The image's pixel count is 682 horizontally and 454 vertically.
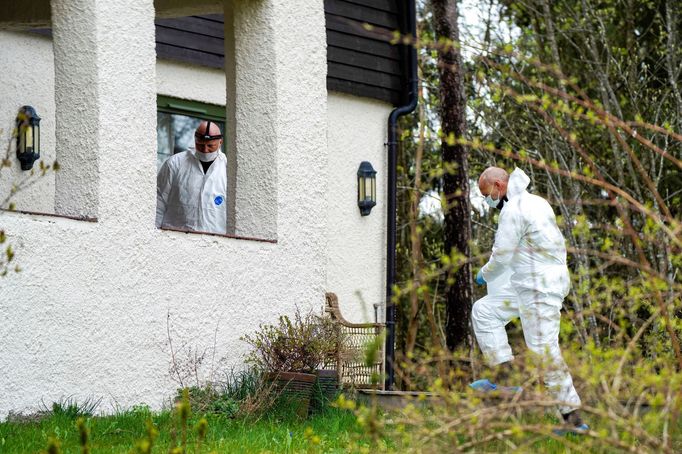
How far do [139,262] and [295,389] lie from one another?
4.46 ft

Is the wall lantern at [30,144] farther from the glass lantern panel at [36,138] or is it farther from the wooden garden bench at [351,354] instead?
the wooden garden bench at [351,354]

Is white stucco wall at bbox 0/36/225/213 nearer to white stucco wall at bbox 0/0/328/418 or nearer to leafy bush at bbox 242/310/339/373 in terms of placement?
white stucco wall at bbox 0/0/328/418

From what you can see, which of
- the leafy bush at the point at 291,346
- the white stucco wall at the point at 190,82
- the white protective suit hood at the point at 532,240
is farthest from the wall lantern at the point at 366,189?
the white protective suit hood at the point at 532,240

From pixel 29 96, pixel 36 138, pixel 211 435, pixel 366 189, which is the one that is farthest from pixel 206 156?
pixel 211 435

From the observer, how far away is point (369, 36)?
1221cm


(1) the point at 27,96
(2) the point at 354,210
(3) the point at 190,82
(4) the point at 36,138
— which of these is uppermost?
(3) the point at 190,82

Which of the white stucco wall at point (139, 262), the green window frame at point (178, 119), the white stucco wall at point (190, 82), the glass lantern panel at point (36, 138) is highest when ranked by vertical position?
the white stucco wall at point (190, 82)

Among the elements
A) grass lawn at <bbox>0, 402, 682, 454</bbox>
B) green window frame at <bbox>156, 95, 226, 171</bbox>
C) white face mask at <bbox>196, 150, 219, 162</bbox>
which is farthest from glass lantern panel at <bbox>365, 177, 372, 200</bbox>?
grass lawn at <bbox>0, 402, 682, 454</bbox>

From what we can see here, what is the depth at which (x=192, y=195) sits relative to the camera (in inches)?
364

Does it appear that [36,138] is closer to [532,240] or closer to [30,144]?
[30,144]

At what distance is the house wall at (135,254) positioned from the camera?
→ 688 cm

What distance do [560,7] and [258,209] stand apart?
899cm

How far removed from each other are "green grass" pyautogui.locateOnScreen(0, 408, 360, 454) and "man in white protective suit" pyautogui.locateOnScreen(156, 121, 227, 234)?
232cm

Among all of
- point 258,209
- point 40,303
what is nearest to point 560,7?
point 258,209
